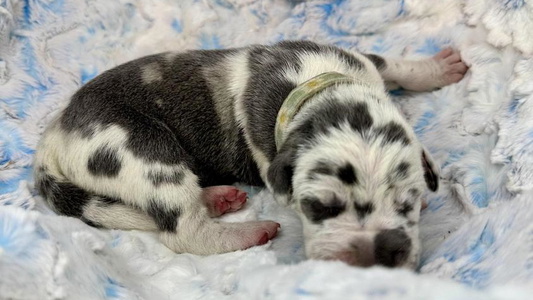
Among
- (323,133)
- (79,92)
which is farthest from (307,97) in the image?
(79,92)

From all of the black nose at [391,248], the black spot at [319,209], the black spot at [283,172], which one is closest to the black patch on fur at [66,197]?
the black spot at [283,172]

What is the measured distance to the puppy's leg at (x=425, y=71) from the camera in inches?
131

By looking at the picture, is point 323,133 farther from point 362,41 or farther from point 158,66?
point 362,41

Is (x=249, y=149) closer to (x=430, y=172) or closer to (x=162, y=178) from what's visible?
(x=162, y=178)

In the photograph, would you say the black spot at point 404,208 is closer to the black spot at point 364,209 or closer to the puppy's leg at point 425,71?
the black spot at point 364,209

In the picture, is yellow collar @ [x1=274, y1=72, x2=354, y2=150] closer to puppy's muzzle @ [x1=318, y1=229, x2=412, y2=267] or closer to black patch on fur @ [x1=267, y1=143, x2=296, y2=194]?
black patch on fur @ [x1=267, y1=143, x2=296, y2=194]

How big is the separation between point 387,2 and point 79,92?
2.10m

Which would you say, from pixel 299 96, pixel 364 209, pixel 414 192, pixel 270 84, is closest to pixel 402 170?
pixel 414 192

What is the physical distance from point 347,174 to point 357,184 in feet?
0.18

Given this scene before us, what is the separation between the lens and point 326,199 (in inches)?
86.0

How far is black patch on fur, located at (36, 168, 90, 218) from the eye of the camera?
9.27 ft

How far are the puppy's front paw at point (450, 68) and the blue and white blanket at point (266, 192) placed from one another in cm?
5

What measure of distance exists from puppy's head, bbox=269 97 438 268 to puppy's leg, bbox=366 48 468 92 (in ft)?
A: 3.41

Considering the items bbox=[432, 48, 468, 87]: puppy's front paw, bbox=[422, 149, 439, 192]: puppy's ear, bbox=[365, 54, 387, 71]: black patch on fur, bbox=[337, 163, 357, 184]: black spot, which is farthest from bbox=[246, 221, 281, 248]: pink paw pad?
bbox=[432, 48, 468, 87]: puppy's front paw
